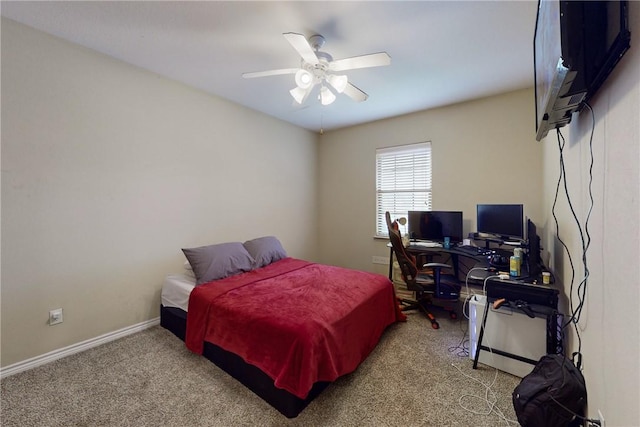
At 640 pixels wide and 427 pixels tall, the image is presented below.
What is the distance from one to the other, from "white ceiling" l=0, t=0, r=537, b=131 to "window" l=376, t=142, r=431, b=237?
→ 3.37 ft

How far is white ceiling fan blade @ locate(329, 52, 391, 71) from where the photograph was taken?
6.10 feet

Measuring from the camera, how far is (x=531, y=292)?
1842mm


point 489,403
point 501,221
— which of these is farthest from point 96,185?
point 501,221

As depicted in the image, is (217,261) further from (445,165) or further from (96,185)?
(445,165)

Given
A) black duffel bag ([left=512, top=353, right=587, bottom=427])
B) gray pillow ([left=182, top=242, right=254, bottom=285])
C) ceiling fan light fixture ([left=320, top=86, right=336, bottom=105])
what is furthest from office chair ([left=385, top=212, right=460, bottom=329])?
gray pillow ([left=182, top=242, right=254, bottom=285])

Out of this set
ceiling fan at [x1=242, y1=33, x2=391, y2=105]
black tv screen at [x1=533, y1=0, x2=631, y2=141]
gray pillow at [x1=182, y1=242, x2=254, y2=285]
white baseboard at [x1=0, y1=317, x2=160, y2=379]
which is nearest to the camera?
black tv screen at [x1=533, y1=0, x2=631, y2=141]

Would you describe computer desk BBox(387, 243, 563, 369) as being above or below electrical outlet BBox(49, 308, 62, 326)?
above

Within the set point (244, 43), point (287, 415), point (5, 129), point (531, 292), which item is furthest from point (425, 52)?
point (5, 129)

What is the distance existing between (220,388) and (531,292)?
2306 millimetres

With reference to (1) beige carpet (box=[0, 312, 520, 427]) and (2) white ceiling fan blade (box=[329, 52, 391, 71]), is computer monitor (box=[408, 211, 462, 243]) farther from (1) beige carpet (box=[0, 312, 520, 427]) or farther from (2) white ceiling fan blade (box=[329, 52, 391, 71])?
(2) white ceiling fan blade (box=[329, 52, 391, 71])

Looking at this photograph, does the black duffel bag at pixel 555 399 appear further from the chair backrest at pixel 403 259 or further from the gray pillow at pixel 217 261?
the gray pillow at pixel 217 261

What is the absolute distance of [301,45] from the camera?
70.6 inches

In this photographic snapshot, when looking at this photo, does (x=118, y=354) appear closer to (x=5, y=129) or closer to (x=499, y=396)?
(x=5, y=129)

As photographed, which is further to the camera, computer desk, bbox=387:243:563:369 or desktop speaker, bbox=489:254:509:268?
desktop speaker, bbox=489:254:509:268
